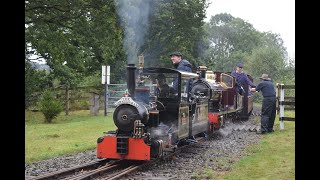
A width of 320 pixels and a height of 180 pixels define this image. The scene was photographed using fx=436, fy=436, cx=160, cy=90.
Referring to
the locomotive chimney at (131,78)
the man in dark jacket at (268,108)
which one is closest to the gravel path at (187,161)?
the locomotive chimney at (131,78)

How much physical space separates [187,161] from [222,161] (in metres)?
0.73

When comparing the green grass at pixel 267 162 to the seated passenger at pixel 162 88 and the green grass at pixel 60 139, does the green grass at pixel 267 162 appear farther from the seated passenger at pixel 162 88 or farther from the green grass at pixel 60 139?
the green grass at pixel 60 139

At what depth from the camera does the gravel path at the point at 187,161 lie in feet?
25.9

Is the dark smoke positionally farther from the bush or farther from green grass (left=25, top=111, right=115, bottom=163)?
the bush

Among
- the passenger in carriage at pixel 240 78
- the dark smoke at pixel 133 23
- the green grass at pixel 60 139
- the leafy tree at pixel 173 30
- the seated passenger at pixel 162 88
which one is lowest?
the green grass at pixel 60 139

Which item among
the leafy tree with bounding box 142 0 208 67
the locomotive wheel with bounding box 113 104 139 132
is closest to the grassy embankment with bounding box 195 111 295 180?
the locomotive wheel with bounding box 113 104 139 132

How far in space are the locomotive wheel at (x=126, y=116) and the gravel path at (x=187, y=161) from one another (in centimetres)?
90

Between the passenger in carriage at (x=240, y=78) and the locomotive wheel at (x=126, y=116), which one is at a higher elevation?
the passenger in carriage at (x=240, y=78)

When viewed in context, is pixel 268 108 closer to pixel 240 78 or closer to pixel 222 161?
pixel 240 78

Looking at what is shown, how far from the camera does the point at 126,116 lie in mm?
8281

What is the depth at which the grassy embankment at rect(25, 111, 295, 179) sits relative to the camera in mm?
7773

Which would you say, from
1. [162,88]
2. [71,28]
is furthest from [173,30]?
[162,88]

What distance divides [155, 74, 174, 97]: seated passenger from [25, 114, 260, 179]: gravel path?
144cm
